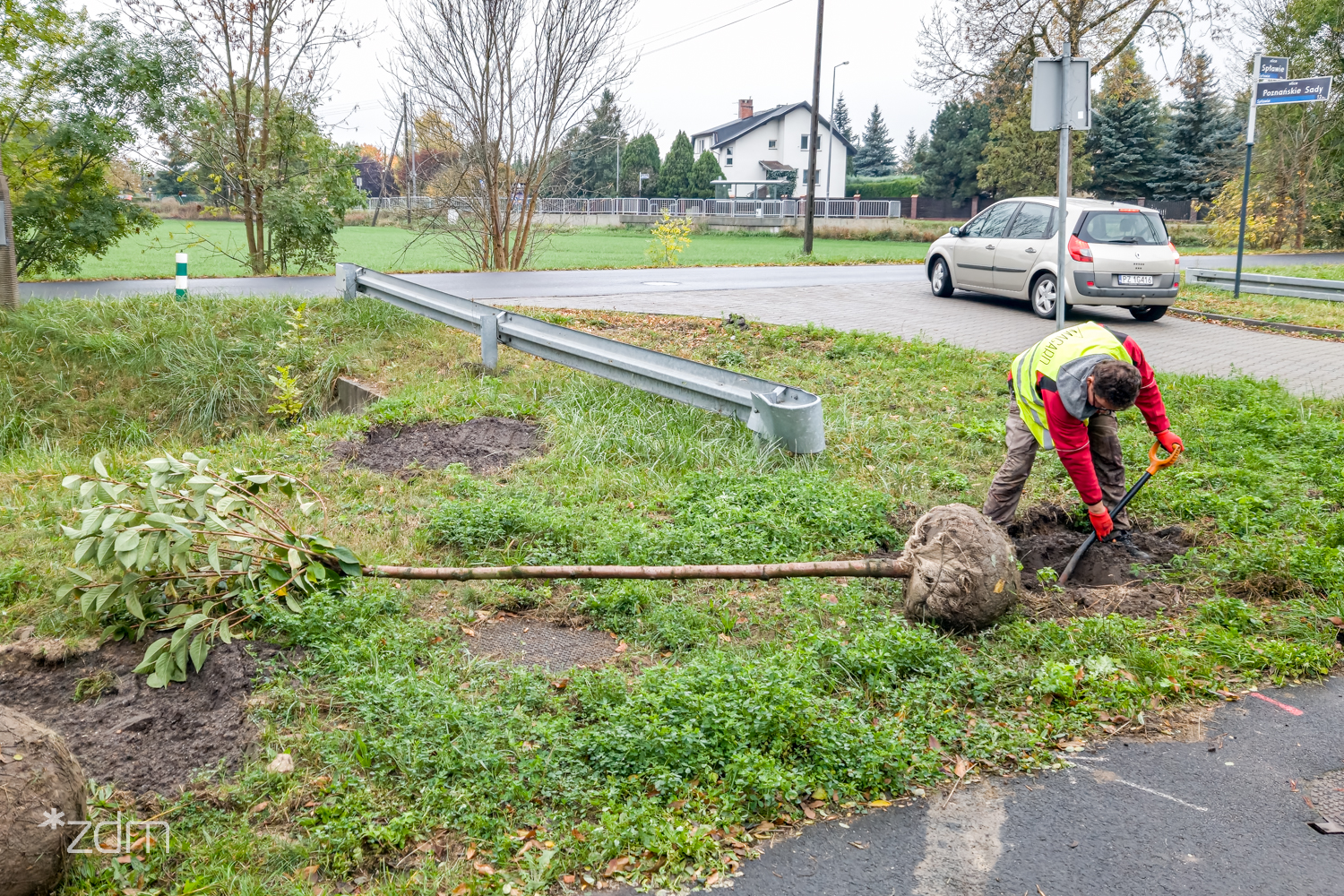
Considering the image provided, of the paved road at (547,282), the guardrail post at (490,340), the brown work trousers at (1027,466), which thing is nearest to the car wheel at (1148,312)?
the paved road at (547,282)

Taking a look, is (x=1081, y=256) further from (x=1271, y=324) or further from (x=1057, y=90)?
(x=1057, y=90)

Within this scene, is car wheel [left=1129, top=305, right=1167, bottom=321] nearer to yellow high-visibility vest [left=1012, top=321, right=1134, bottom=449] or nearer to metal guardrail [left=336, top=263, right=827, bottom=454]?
metal guardrail [left=336, top=263, right=827, bottom=454]

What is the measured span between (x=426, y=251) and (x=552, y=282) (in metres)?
15.2

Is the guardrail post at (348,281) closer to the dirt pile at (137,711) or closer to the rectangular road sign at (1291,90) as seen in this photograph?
the dirt pile at (137,711)

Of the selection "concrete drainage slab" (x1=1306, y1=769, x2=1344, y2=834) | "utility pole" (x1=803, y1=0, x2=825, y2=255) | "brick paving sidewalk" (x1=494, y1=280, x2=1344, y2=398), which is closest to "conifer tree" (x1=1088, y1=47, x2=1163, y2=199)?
"utility pole" (x1=803, y1=0, x2=825, y2=255)

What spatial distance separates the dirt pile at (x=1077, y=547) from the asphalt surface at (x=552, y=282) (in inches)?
355

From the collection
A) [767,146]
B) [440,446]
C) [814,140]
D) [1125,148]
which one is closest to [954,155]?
[1125,148]

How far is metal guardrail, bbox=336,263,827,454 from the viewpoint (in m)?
7.07

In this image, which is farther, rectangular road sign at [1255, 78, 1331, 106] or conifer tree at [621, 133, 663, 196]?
conifer tree at [621, 133, 663, 196]

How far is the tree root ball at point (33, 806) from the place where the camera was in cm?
281

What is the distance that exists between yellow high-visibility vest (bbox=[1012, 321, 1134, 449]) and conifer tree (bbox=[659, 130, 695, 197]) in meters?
67.5

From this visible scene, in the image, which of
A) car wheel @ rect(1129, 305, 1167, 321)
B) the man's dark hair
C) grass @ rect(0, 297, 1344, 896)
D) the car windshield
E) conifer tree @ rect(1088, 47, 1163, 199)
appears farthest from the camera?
conifer tree @ rect(1088, 47, 1163, 199)

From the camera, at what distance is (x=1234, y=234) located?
32.9 meters

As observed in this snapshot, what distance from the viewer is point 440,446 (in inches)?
290
